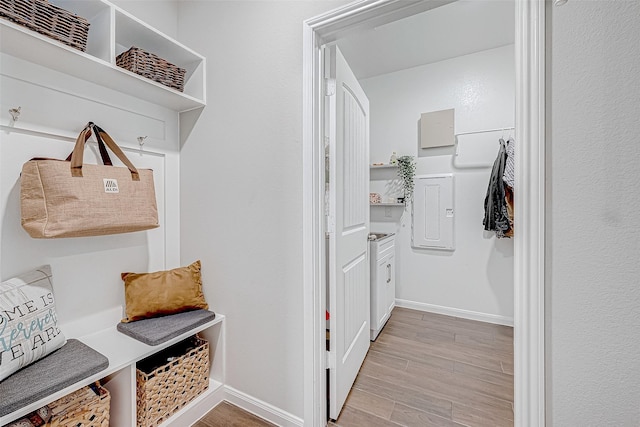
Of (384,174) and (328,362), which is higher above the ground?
(384,174)

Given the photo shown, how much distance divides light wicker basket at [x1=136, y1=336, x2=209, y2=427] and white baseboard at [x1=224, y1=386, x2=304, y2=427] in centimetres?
17

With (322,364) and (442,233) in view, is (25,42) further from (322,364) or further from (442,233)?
(442,233)

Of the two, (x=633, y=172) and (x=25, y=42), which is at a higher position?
(x=25, y=42)

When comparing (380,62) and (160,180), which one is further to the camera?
(380,62)

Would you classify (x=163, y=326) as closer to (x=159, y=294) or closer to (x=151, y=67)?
(x=159, y=294)

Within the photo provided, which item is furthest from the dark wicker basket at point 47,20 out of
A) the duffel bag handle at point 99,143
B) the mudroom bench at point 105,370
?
the mudroom bench at point 105,370

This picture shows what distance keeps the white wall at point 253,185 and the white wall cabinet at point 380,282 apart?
1148mm

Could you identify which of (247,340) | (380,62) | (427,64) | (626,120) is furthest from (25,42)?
(427,64)

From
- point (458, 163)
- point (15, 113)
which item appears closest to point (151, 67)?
point (15, 113)

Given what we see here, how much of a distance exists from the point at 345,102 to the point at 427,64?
1.94 meters

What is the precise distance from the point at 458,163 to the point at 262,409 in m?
2.75

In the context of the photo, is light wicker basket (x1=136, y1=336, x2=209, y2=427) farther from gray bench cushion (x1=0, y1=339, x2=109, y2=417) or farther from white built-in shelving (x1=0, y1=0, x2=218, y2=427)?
gray bench cushion (x1=0, y1=339, x2=109, y2=417)

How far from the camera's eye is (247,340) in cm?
158

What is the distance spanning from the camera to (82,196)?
116 centimetres
